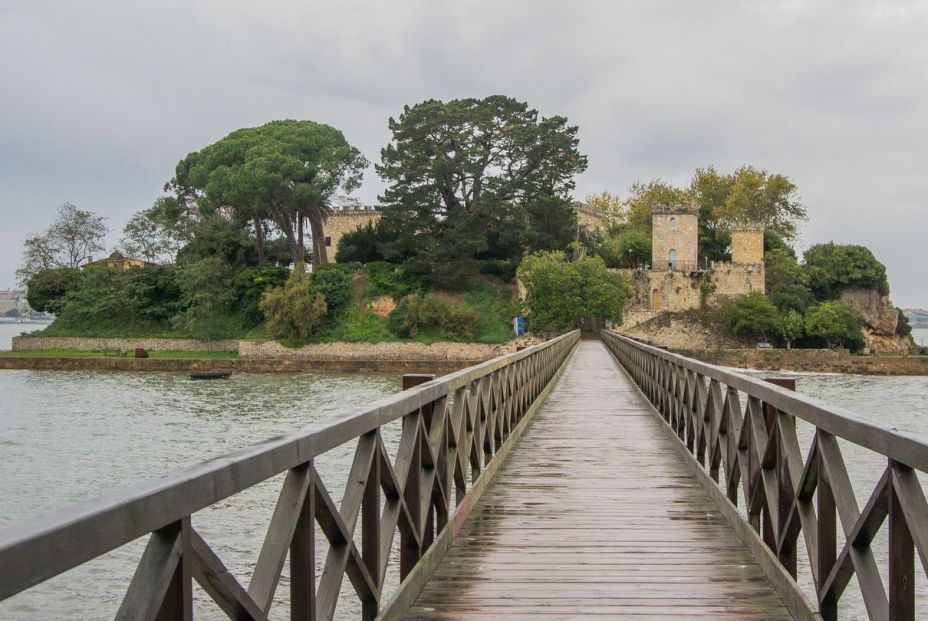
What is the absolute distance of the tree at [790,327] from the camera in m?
58.2

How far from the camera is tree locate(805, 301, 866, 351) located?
5747 cm

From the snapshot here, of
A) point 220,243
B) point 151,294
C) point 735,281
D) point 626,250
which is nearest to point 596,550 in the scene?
point 220,243

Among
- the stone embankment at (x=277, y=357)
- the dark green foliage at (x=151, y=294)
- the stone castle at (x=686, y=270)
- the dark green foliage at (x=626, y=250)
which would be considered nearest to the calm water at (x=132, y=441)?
the stone embankment at (x=277, y=357)

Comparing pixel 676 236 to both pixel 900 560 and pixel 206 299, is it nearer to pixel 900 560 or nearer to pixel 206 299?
pixel 206 299

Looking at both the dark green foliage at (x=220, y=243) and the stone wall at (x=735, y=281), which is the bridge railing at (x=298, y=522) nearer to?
the dark green foliage at (x=220, y=243)

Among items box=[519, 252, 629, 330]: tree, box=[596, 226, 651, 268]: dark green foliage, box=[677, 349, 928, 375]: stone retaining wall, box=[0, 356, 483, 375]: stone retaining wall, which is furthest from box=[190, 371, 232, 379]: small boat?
box=[596, 226, 651, 268]: dark green foliage

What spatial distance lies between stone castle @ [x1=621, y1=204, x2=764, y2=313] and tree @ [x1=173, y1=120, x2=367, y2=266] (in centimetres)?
2173

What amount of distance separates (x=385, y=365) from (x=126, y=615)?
4975cm

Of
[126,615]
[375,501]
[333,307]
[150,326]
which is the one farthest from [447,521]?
[150,326]

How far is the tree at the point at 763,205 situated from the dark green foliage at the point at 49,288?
4892 cm

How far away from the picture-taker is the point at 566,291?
51375mm

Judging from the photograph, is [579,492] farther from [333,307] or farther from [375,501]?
[333,307]

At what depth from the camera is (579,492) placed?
707 centimetres

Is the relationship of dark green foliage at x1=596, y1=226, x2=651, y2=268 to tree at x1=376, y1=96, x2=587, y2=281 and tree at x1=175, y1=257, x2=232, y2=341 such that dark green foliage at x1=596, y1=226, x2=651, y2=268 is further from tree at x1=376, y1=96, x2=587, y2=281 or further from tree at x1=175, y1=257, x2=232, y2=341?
tree at x1=175, y1=257, x2=232, y2=341
